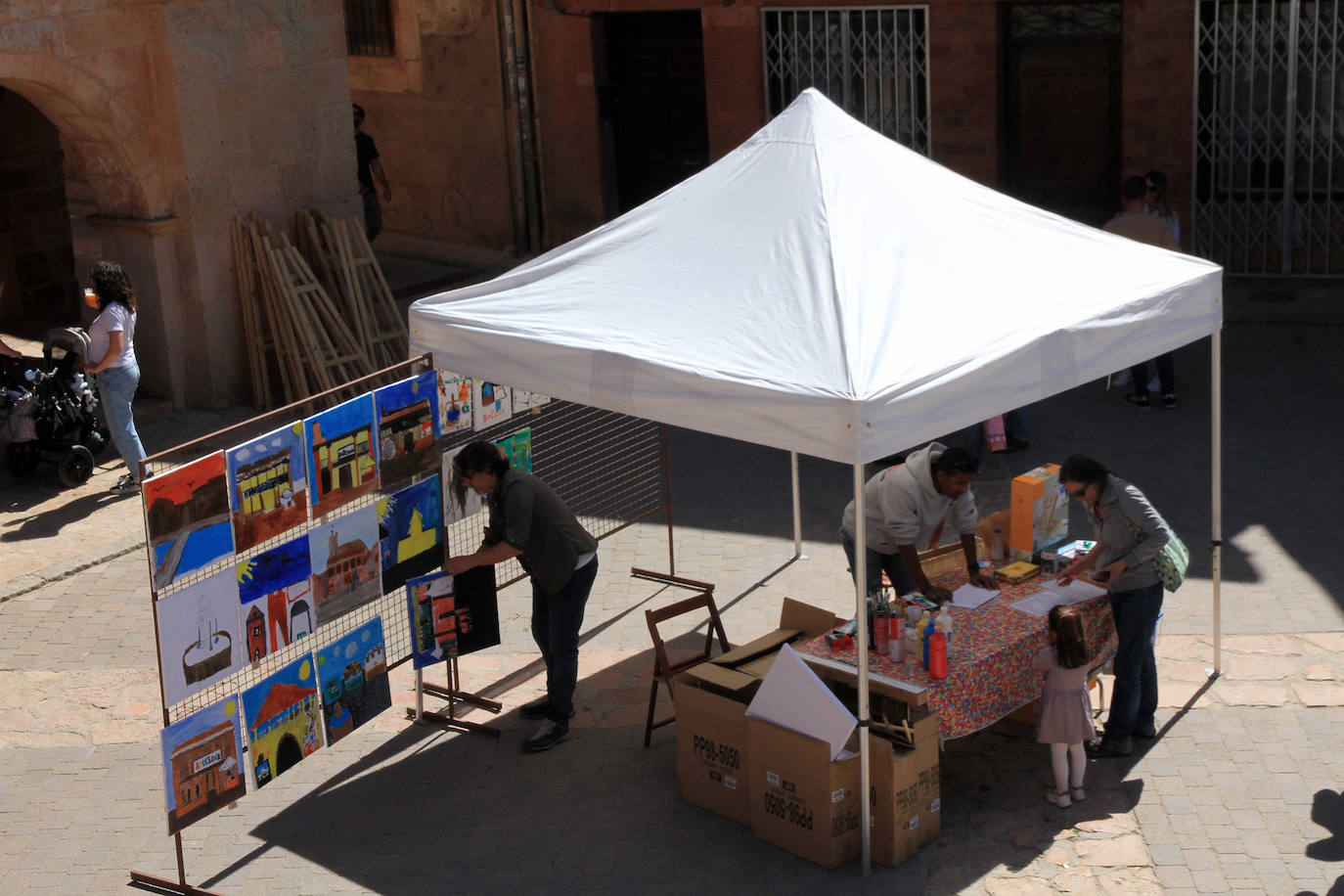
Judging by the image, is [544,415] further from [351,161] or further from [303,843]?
[303,843]

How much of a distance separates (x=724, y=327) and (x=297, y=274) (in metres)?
6.85

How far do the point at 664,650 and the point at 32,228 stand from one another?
9451 millimetres

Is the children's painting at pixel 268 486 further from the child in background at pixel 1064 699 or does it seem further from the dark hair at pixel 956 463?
the child in background at pixel 1064 699

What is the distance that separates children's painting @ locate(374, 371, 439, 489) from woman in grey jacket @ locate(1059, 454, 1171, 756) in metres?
2.89

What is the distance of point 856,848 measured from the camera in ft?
22.6

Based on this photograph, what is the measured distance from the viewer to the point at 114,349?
1077cm

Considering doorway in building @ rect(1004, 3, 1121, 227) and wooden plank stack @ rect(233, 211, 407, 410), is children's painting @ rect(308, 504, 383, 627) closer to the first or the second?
wooden plank stack @ rect(233, 211, 407, 410)

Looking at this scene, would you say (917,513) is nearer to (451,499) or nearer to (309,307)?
(451,499)

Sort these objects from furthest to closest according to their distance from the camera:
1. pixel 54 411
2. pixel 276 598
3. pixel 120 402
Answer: pixel 54 411, pixel 120 402, pixel 276 598

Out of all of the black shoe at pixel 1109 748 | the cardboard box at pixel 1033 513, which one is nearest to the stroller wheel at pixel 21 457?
the cardboard box at pixel 1033 513

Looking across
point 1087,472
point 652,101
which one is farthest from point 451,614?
point 652,101

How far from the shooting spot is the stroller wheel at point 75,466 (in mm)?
11391

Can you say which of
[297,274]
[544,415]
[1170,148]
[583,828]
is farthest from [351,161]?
[583,828]

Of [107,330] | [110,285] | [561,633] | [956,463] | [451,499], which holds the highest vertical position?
[110,285]
